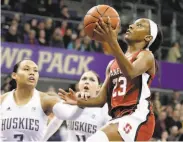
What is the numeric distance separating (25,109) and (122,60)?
2.34 metres

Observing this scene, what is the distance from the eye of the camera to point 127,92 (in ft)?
→ 15.8

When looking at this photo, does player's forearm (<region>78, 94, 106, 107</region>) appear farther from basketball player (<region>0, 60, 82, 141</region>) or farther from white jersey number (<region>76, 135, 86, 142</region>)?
white jersey number (<region>76, 135, 86, 142</region>)

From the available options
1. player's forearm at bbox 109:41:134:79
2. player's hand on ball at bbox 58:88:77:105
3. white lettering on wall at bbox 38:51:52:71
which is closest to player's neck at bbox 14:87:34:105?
player's hand on ball at bbox 58:88:77:105

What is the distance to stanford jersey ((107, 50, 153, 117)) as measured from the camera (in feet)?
15.7

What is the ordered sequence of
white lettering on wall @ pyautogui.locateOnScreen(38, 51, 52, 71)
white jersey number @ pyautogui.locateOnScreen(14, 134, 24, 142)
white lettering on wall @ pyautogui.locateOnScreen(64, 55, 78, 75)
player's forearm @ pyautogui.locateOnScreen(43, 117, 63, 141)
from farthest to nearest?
white lettering on wall @ pyautogui.locateOnScreen(64, 55, 78, 75), white lettering on wall @ pyautogui.locateOnScreen(38, 51, 52, 71), player's forearm @ pyautogui.locateOnScreen(43, 117, 63, 141), white jersey number @ pyautogui.locateOnScreen(14, 134, 24, 142)

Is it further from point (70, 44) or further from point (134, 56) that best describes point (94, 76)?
point (70, 44)

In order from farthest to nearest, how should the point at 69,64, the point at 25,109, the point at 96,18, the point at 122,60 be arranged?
the point at 69,64 < the point at 25,109 < the point at 96,18 < the point at 122,60

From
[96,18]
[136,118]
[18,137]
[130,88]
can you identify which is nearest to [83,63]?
[18,137]

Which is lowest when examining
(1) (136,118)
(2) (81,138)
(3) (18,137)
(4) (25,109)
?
(2) (81,138)

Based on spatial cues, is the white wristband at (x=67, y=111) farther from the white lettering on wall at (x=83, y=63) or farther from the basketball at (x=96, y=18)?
the white lettering on wall at (x=83, y=63)

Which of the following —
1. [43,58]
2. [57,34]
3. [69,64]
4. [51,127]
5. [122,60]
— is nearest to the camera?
[122,60]

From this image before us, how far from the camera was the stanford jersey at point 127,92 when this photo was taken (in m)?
4.79

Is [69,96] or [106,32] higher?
[106,32]

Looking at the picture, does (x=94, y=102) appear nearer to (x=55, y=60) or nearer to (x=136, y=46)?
(x=136, y=46)
